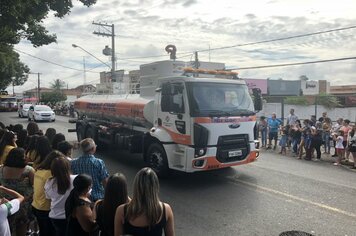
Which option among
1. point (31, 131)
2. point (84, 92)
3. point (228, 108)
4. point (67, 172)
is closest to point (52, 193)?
point (67, 172)

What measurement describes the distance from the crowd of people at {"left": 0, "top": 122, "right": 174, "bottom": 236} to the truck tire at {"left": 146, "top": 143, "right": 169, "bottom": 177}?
12.0 ft

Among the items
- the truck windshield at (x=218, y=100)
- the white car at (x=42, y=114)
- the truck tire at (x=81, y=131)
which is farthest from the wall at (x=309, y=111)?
the white car at (x=42, y=114)

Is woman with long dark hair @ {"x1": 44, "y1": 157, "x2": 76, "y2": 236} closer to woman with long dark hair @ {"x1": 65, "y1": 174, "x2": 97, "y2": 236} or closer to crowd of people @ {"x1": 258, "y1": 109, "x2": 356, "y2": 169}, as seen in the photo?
woman with long dark hair @ {"x1": 65, "y1": 174, "x2": 97, "y2": 236}

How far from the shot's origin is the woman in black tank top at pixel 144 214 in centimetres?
311

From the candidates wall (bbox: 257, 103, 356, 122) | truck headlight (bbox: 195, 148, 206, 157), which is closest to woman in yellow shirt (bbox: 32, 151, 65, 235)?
truck headlight (bbox: 195, 148, 206, 157)

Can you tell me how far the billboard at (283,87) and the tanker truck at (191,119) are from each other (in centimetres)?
4534

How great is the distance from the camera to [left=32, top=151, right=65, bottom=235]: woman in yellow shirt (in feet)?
14.6

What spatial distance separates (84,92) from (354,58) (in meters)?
11.7

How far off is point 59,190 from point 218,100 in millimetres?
5320

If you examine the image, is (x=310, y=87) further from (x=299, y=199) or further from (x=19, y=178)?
(x=19, y=178)

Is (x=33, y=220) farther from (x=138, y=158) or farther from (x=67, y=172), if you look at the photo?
(x=138, y=158)

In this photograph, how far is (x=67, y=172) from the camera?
4176mm

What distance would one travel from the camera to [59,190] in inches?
162

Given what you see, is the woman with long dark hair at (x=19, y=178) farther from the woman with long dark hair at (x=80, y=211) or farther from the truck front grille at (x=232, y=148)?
the truck front grille at (x=232, y=148)
